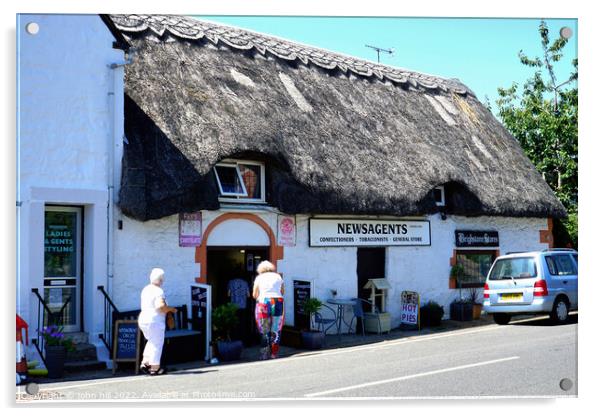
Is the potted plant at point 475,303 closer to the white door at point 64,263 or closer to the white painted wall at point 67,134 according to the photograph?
the white painted wall at point 67,134

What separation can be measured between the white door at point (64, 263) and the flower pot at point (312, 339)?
3732 millimetres

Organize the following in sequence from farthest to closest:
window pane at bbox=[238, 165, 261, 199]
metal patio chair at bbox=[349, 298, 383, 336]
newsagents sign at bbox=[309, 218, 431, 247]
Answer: metal patio chair at bbox=[349, 298, 383, 336], newsagents sign at bbox=[309, 218, 431, 247], window pane at bbox=[238, 165, 261, 199]

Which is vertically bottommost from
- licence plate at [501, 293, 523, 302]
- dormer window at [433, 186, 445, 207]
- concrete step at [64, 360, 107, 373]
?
concrete step at [64, 360, 107, 373]

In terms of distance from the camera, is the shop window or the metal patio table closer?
the metal patio table

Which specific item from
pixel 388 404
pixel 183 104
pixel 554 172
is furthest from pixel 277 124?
pixel 388 404

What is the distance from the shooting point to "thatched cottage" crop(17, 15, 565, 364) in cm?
1166

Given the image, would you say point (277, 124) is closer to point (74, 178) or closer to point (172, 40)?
point (172, 40)

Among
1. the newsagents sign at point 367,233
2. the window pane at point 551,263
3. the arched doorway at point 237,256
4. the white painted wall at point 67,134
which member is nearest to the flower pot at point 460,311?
the newsagents sign at point 367,233

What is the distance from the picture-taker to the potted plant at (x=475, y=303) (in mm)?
15203

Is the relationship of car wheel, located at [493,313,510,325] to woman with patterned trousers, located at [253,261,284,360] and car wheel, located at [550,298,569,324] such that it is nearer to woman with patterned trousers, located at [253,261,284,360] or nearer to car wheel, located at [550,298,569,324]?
car wheel, located at [550,298,569,324]

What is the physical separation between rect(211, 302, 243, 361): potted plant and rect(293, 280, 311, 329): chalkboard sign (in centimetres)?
186

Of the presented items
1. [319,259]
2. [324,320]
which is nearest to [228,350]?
[324,320]

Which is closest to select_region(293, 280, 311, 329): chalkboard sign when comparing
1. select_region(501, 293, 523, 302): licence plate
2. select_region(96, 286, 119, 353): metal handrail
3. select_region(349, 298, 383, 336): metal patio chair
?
select_region(349, 298, 383, 336): metal patio chair

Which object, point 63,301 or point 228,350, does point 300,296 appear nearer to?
point 228,350
